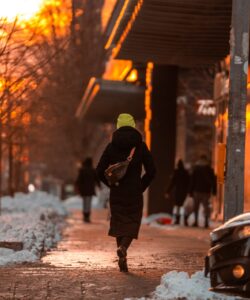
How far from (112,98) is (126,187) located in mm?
15645

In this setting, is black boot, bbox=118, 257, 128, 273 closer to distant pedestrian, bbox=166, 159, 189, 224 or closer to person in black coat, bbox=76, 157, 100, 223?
distant pedestrian, bbox=166, 159, 189, 224

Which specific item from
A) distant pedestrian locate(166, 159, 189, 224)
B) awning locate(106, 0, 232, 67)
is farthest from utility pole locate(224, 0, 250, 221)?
distant pedestrian locate(166, 159, 189, 224)

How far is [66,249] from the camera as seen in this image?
11.7 meters

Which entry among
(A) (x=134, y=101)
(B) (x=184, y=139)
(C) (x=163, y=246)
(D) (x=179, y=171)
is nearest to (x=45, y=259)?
(C) (x=163, y=246)

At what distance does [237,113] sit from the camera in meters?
8.33

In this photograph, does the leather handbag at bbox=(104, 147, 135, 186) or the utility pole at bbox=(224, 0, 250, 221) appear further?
the leather handbag at bbox=(104, 147, 135, 186)

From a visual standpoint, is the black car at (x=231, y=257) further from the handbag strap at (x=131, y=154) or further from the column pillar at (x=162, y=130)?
the column pillar at (x=162, y=130)

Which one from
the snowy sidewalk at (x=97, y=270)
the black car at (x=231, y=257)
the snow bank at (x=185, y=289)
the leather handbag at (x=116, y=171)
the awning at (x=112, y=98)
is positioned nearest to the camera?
the black car at (x=231, y=257)

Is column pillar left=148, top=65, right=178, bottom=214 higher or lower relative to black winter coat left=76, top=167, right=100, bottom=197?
higher

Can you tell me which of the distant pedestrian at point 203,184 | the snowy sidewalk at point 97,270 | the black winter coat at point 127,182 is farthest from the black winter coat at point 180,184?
the black winter coat at point 127,182

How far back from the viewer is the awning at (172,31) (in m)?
12.8

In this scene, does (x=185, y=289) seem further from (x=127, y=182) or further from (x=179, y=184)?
(x=179, y=184)

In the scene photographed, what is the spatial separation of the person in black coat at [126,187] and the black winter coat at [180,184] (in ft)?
32.7

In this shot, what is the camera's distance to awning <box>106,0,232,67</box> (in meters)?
12.8
